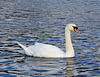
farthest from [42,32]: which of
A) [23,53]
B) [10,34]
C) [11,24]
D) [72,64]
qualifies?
[72,64]

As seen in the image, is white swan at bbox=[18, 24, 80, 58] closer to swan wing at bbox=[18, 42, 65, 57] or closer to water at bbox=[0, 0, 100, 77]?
swan wing at bbox=[18, 42, 65, 57]

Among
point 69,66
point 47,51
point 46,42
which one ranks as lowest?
point 69,66

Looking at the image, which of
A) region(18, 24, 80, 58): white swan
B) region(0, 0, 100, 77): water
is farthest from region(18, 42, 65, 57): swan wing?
region(0, 0, 100, 77): water

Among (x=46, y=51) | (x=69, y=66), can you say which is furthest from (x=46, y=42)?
(x=69, y=66)

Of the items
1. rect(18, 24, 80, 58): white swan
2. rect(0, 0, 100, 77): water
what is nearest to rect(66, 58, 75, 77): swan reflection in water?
rect(0, 0, 100, 77): water

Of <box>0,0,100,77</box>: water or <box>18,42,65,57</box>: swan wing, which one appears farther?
<box>18,42,65,57</box>: swan wing

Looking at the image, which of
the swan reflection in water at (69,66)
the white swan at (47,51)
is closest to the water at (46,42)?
the swan reflection in water at (69,66)

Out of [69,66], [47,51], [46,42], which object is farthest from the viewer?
[46,42]

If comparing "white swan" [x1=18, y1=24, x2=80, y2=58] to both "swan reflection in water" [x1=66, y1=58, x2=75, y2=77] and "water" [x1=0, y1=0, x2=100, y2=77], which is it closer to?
"water" [x1=0, y1=0, x2=100, y2=77]

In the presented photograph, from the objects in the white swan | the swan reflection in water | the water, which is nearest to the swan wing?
the white swan

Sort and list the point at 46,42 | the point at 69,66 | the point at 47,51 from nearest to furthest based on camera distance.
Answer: the point at 69,66 < the point at 47,51 < the point at 46,42

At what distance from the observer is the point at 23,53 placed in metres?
15.2

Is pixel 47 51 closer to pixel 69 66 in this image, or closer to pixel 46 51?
pixel 46 51

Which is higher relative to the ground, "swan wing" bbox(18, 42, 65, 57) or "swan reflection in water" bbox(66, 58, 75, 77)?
"swan wing" bbox(18, 42, 65, 57)
